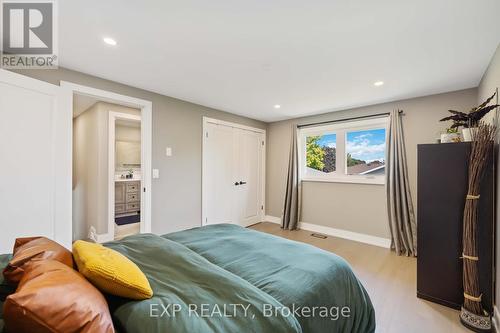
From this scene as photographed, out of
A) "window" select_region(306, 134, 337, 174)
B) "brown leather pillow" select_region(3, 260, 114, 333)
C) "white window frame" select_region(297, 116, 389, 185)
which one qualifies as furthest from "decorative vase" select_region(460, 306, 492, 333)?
"window" select_region(306, 134, 337, 174)

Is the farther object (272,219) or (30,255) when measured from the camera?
(272,219)

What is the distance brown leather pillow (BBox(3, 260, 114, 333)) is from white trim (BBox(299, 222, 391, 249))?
3.83m

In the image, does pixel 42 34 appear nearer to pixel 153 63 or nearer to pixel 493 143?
pixel 153 63

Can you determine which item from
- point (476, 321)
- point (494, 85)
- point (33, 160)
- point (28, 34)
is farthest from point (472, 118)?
point (33, 160)

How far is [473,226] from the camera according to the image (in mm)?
1824

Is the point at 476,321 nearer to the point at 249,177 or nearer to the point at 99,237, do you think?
the point at 249,177

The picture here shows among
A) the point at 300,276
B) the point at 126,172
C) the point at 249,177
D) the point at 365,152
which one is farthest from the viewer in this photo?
the point at 126,172

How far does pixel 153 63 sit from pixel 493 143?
3.14 m

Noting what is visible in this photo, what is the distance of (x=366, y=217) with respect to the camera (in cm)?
369

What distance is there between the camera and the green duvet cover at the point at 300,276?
3.71 ft

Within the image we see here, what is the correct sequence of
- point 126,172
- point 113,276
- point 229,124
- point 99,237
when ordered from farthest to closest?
1. point 126,172
2. point 229,124
3. point 99,237
4. point 113,276

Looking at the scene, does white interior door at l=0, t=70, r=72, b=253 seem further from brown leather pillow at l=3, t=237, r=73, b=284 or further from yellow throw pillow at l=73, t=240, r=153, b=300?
yellow throw pillow at l=73, t=240, r=153, b=300

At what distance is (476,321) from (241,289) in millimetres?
2042

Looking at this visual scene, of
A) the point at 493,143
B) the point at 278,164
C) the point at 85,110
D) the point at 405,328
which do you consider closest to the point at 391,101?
the point at 493,143
